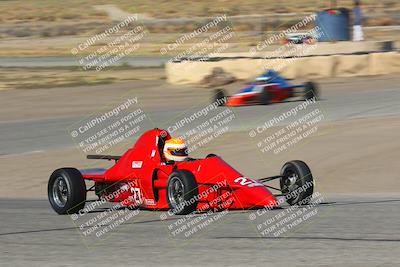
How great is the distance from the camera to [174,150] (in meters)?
11.9

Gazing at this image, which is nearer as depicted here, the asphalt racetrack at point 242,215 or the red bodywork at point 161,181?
the asphalt racetrack at point 242,215

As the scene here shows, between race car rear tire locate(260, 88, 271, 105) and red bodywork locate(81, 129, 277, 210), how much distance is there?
1558cm

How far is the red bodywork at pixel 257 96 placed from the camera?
28.1m

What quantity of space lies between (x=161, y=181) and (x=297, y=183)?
162cm

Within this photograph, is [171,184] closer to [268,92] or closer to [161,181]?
[161,181]

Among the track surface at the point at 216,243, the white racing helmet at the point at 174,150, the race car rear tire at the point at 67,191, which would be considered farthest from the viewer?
the race car rear tire at the point at 67,191

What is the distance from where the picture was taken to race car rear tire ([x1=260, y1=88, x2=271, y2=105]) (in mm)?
28045

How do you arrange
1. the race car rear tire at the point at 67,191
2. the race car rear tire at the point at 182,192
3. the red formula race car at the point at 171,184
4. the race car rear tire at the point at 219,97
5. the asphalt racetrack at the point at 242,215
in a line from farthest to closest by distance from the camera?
the race car rear tire at the point at 219,97 → the race car rear tire at the point at 67,191 → the red formula race car at the point at 171,184 → the race car rear tire at the point at 182,192 → the asphalt racetrack at the point at 242,215

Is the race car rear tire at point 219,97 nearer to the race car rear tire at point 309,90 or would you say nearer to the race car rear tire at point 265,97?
the race car rear tire at point 265,97

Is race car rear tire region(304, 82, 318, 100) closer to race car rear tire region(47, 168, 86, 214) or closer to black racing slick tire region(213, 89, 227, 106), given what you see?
black racing slick tire region(213, 89, 227, 106)

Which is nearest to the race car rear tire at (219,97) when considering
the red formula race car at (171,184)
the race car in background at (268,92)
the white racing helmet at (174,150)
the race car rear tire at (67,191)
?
the race car in background at (268,92)

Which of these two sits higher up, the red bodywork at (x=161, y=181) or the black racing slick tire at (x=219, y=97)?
the red bodywork at (x=161, y=181)

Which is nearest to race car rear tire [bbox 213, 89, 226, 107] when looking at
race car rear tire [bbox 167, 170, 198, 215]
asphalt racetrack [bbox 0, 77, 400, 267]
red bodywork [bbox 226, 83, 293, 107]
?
red bodywork [bbox 226, 83, 293, 107]

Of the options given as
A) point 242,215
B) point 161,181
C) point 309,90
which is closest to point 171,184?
point 161,181
